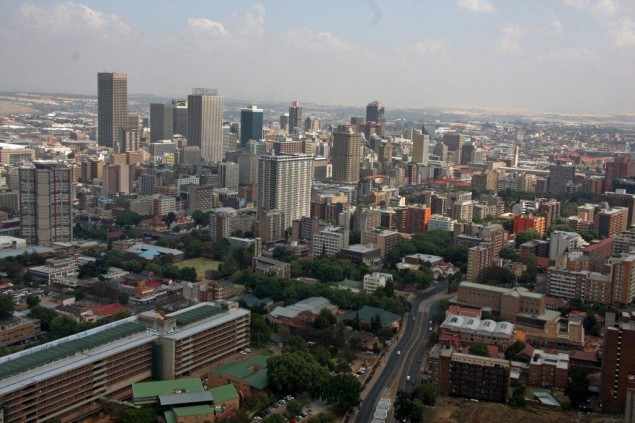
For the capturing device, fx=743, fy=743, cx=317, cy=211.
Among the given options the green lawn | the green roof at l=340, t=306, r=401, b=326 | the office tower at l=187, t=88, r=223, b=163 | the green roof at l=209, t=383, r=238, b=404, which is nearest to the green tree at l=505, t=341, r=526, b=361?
the green roof at l=340, t=306, r=401, b=326

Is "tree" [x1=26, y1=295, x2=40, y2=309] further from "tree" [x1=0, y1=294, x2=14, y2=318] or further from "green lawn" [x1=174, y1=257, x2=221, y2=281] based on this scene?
"green lawn" [x1=174, y1=257, x2=221, y2=281]

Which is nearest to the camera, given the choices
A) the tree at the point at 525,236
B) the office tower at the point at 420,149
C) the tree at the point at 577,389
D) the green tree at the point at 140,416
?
the green tree at the point at 140,416

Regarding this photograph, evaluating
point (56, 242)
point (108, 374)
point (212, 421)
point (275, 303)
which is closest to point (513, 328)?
point (275, 303)

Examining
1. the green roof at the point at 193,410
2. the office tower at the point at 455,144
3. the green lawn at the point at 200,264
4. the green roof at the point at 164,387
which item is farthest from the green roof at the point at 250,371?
the office tower at the point at 455,144

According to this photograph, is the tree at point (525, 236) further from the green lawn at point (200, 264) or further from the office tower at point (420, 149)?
the office tower at point (420, 149)

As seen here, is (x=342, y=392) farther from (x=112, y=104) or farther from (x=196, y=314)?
(x=112, y=104)
